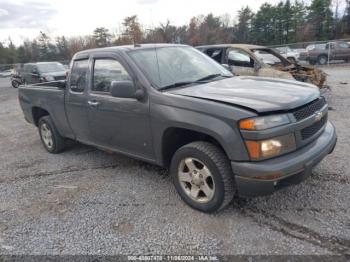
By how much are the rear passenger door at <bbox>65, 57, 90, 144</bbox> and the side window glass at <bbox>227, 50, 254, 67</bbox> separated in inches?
191

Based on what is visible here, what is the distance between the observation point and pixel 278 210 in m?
3.29

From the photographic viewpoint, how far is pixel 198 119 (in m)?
3.05

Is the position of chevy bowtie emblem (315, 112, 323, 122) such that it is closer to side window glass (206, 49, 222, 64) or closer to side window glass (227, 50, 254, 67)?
side window glass (227, 50, 254, 67)

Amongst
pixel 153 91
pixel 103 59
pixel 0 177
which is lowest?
pixel 0 177

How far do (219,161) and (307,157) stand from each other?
82 centimetres

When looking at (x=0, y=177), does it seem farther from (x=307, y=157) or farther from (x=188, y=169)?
(x=307, y=157)

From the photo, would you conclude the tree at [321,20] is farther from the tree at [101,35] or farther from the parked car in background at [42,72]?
the parked car in background at [42,72]

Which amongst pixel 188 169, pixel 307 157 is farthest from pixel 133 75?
pixel 307 157

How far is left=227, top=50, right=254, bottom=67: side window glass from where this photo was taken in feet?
27.1

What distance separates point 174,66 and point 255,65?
477 centimetres

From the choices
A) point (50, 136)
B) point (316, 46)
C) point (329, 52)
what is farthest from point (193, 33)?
point (50, 136)

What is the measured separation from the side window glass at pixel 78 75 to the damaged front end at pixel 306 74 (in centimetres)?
568

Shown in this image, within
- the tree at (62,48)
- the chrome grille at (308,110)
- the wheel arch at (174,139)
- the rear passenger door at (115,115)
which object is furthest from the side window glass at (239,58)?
the tree at (62,48)

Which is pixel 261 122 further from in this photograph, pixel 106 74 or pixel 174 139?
pixel 106 74
